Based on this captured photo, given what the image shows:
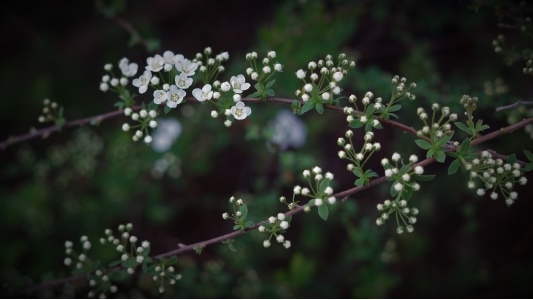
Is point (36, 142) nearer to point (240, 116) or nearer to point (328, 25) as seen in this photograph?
point (328, 25)

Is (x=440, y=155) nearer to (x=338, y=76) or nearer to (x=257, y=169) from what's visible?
(x=338, y=76)

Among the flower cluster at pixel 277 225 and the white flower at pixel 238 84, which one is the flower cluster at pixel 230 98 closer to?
the white flower at pixel 238 84

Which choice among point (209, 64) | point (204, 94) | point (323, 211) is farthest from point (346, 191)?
point (209, 64)

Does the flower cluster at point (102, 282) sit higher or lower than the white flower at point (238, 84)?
lower

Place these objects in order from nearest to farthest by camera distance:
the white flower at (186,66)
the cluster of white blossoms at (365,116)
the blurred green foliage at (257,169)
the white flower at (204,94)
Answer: the cluster of white blossoms at (365,116), the white flower at (204,94), the white flower at (186,66), the blurred green foliage at (257,169)

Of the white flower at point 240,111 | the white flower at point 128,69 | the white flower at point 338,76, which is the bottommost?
the white flower at point 338,76

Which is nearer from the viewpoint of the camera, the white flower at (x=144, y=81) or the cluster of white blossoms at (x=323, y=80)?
the cluster of white blossoms at (x=323, y=80)

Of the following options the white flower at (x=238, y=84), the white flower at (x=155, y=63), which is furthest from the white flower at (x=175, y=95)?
the white flower at (x=238, y=84)
